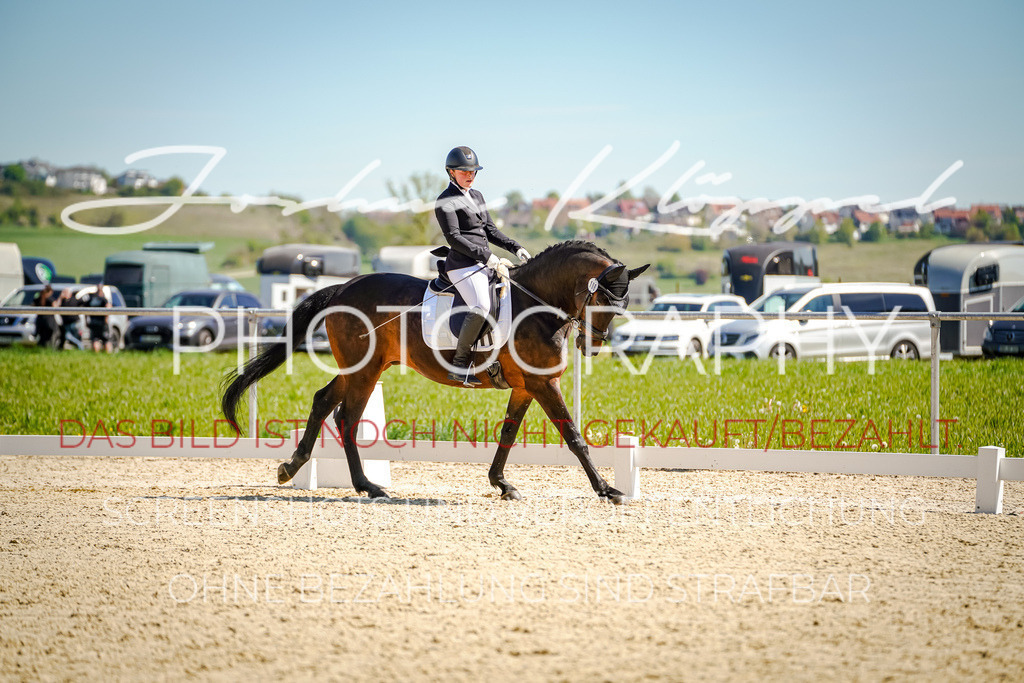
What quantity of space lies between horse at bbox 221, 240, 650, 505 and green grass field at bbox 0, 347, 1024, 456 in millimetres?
2311

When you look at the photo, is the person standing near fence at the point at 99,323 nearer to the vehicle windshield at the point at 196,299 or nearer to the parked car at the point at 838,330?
the vehicle windshield at the point at 196,299

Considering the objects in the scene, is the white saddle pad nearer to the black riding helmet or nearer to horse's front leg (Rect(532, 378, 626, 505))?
horse's front leg (Rect(532, 378, 626, 505))

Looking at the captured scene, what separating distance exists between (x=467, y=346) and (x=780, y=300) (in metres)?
15.1

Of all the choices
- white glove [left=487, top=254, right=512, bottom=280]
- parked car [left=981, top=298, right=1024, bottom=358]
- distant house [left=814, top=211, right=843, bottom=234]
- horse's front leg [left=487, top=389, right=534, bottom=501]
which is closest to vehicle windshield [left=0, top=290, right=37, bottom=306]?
horse's front leg [left=487, top=389, right=534, bottom=501]

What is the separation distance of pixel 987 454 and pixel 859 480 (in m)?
1.86

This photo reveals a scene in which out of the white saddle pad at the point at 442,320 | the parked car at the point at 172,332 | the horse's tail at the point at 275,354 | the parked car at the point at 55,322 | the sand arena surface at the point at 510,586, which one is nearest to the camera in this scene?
the sand arena surface at the point at 510,586

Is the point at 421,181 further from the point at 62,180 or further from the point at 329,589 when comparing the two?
the point at 329,589

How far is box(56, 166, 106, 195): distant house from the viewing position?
6331 centimetres

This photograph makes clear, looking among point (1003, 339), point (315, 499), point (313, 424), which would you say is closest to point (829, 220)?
point (1003, 339)

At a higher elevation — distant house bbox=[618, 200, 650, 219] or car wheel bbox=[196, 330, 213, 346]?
distant house bbox=[618, 200, 650, 219]

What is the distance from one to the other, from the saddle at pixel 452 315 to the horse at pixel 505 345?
0.26 feet

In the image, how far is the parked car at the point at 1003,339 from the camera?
15438mm

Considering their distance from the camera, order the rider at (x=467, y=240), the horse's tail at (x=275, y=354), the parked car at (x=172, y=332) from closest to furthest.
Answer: the rider at (x=467, y=240)
the horse's tail at (x=275, y=354)
the parked car at (x=172, y=332)

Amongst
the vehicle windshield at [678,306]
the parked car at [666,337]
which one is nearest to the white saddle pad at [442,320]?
the parked car at [666,337]
